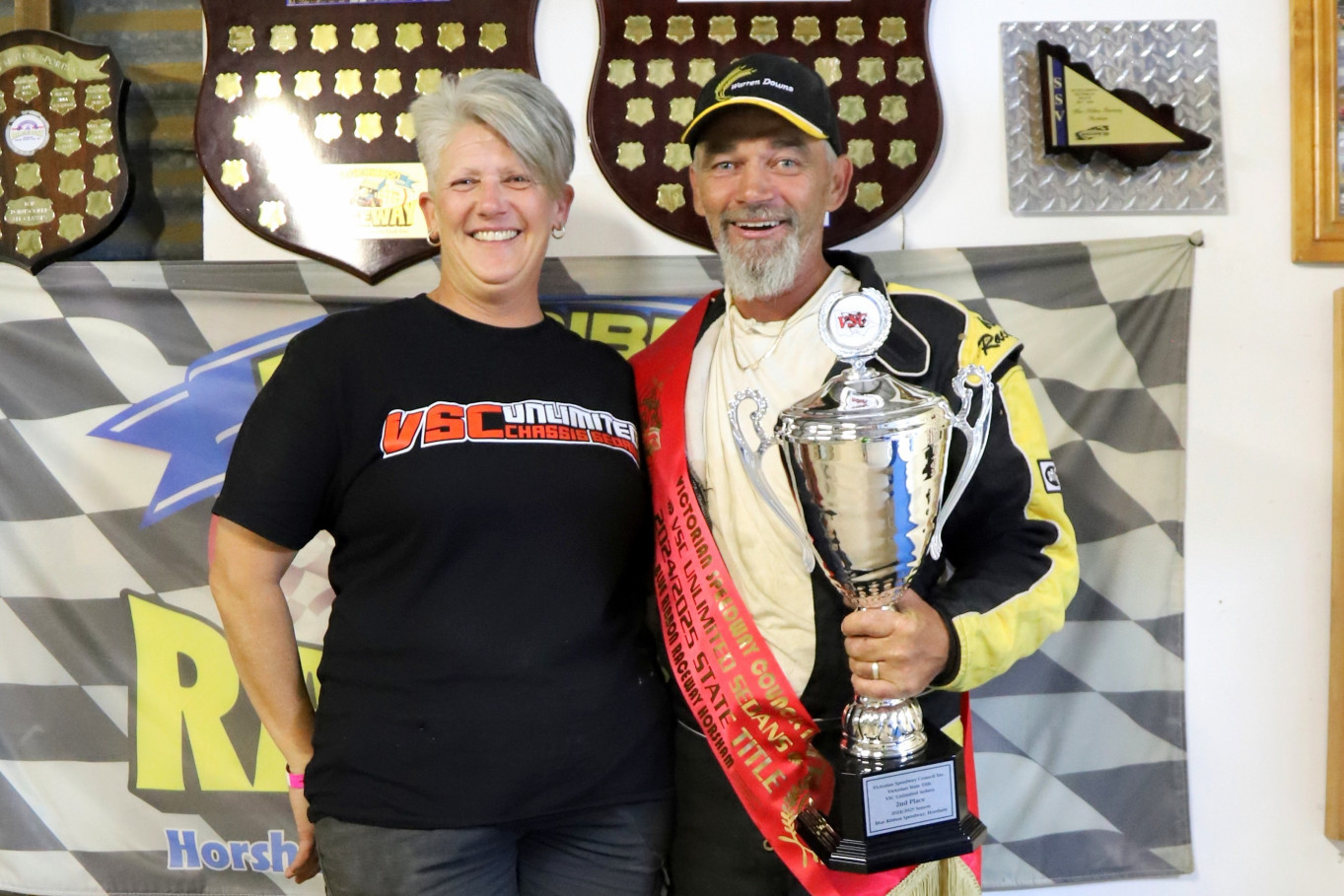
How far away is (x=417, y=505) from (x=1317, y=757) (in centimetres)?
178

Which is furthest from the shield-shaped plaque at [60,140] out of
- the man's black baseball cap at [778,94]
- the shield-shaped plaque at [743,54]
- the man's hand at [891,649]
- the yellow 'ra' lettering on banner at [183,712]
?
the man's hand at [891,649]

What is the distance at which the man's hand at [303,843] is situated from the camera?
1234 mm

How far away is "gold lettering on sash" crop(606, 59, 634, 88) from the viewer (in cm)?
187

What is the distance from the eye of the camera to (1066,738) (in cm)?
186

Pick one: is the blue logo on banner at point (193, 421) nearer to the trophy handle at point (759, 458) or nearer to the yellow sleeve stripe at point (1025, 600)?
the trophy handle at point (759, 458)

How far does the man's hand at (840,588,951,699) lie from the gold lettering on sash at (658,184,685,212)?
1.01 metres

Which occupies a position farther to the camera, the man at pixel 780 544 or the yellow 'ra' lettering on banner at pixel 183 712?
the yellow 'ra' lettering on banner at pixel 183 712

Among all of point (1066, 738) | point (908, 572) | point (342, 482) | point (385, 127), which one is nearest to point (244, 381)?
point (385, 127)

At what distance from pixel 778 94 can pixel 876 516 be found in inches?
23.9

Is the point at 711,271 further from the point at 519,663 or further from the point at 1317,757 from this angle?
the point at 1317,757

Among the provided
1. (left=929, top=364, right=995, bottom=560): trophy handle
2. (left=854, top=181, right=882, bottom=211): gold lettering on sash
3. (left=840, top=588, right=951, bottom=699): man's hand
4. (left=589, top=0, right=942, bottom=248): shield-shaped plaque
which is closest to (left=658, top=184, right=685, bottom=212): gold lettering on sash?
(left=589, top=0, right=942, bottom=248): shield-shaped plaque

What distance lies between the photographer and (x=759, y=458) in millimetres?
1140

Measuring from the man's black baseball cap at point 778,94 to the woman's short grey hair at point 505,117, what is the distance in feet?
0.70

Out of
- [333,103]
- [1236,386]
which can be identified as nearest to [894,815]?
[1236,386]
